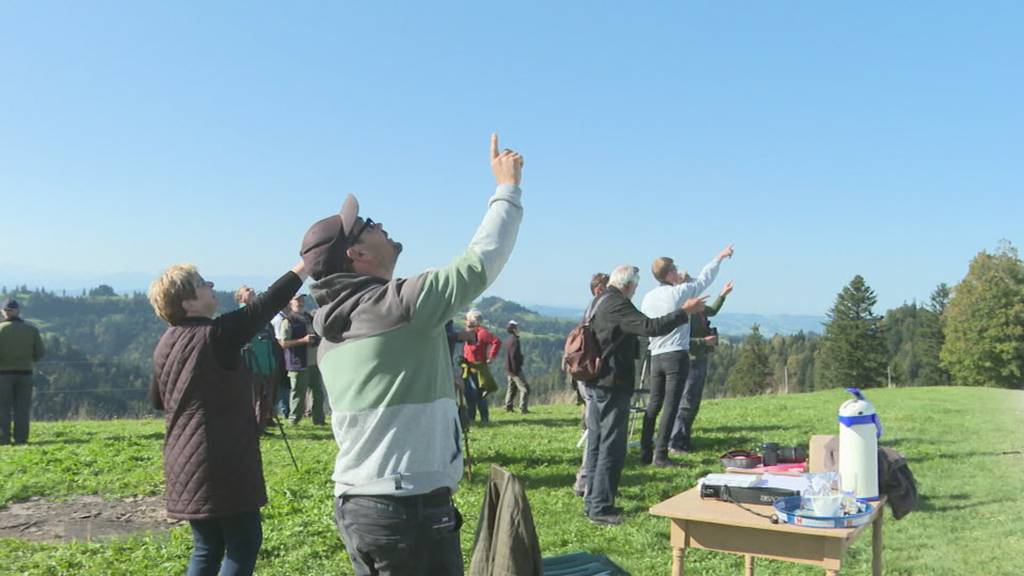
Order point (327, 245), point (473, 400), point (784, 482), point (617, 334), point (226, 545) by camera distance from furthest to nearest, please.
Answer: point (473, 400)
point (617, 334)
point (226, 545)
point (784, 482)
point (327, 245)

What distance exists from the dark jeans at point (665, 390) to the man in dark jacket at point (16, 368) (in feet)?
30.3

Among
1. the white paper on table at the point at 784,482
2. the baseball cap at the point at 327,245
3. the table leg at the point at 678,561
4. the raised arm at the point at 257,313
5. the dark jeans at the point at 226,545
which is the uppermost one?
the baseball cap at the point at 327,245

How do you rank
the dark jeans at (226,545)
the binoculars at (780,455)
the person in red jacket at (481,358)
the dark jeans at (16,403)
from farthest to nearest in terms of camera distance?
the person in red jacket at (481,358)
the dark jeans at (16,403)
the binoculars at (780,455)
the dark jeans at (226,545)

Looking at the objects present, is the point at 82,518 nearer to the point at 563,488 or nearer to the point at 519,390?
the point at 563,488

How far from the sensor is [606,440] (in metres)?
6.80

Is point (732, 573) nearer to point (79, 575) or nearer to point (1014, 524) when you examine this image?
point (1014, 524)

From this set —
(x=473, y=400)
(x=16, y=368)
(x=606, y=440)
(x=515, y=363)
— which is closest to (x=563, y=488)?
(x=606, y=440)

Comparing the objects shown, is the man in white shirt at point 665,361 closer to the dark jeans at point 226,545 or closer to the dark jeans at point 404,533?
the dark jeans at point 226,545

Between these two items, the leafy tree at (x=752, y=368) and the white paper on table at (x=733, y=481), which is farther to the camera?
the leafy tree at (x=752, y=368)

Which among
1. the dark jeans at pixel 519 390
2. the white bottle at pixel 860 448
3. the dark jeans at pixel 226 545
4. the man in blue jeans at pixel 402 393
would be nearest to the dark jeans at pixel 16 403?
the dark jeans at pixel 519 390

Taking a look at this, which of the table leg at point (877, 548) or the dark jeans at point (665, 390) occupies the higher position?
the dark jeans at point (665, 390)

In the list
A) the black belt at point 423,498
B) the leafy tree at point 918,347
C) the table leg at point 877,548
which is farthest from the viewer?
the leafy tree at point 918,347

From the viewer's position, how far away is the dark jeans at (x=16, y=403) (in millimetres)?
12469

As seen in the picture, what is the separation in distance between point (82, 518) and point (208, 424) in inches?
191
